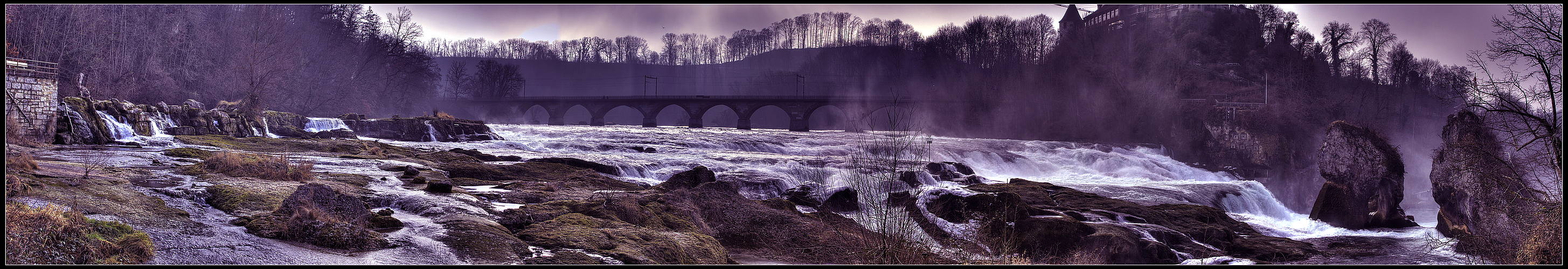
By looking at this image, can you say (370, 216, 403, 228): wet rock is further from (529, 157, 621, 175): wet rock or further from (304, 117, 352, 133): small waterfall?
(304, 117, 352, 133): small waterfall

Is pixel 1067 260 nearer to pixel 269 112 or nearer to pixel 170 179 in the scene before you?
→ pixel 170 179

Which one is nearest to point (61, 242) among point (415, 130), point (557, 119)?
point (415, 130)

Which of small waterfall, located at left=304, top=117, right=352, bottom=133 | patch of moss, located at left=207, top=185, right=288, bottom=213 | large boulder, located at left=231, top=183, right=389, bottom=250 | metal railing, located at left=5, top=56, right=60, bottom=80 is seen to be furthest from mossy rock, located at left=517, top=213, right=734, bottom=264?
small waterfall, located at left=304, top=117, right=352, bottom=133

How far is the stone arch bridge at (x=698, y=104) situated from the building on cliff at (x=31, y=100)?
62.0 metres

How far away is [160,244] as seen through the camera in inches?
271

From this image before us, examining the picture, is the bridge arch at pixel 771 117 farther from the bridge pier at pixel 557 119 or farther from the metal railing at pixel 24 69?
the metal railing at pixel 24 69

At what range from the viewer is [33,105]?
1942 cm

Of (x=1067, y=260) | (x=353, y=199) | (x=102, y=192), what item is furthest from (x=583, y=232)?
(x=1067, y=260)

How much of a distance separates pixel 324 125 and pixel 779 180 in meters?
32.2

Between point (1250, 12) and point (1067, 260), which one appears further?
point (1250, 12)

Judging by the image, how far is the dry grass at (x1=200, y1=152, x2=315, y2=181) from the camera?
512 inches

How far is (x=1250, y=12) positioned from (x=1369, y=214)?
175 ft

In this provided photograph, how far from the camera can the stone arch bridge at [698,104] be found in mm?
84188

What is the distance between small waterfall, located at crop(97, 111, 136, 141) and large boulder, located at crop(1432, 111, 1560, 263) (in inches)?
1365
